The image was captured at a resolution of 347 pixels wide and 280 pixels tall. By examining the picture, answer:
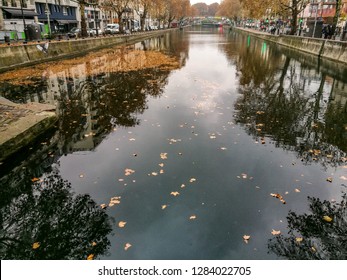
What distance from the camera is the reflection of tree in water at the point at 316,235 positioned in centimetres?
470

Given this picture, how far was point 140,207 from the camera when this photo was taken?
5750 mm

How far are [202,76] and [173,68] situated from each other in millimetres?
3875

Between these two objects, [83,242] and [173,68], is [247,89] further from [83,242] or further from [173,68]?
[83,242]

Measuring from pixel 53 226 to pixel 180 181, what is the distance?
2.80 m

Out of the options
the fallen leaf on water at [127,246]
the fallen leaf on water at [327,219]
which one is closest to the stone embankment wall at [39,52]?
the fallen leaf on water at [127,246]

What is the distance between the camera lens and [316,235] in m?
5.09

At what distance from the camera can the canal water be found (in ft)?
16.0

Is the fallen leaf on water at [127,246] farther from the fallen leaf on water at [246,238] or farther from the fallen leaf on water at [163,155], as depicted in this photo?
the fallen leaf on water at [163,155]

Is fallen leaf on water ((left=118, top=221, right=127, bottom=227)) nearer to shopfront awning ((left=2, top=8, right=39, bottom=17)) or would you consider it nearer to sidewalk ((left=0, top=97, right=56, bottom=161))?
sidewalk ((left=0, top=97, right=56, bottom=161))

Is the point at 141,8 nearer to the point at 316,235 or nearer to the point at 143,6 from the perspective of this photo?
the point at 143,6

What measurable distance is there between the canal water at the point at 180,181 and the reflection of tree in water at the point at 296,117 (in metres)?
0.06

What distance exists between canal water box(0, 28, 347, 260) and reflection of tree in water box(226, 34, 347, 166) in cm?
6

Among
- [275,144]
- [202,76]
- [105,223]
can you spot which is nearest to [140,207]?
[105,223]

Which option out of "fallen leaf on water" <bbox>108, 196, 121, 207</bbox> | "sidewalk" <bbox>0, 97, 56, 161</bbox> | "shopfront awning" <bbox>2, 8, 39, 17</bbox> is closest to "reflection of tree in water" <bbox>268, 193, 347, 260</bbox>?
"fallen leaf on water" <bbox>108, 196, 121, 207</bbox>
